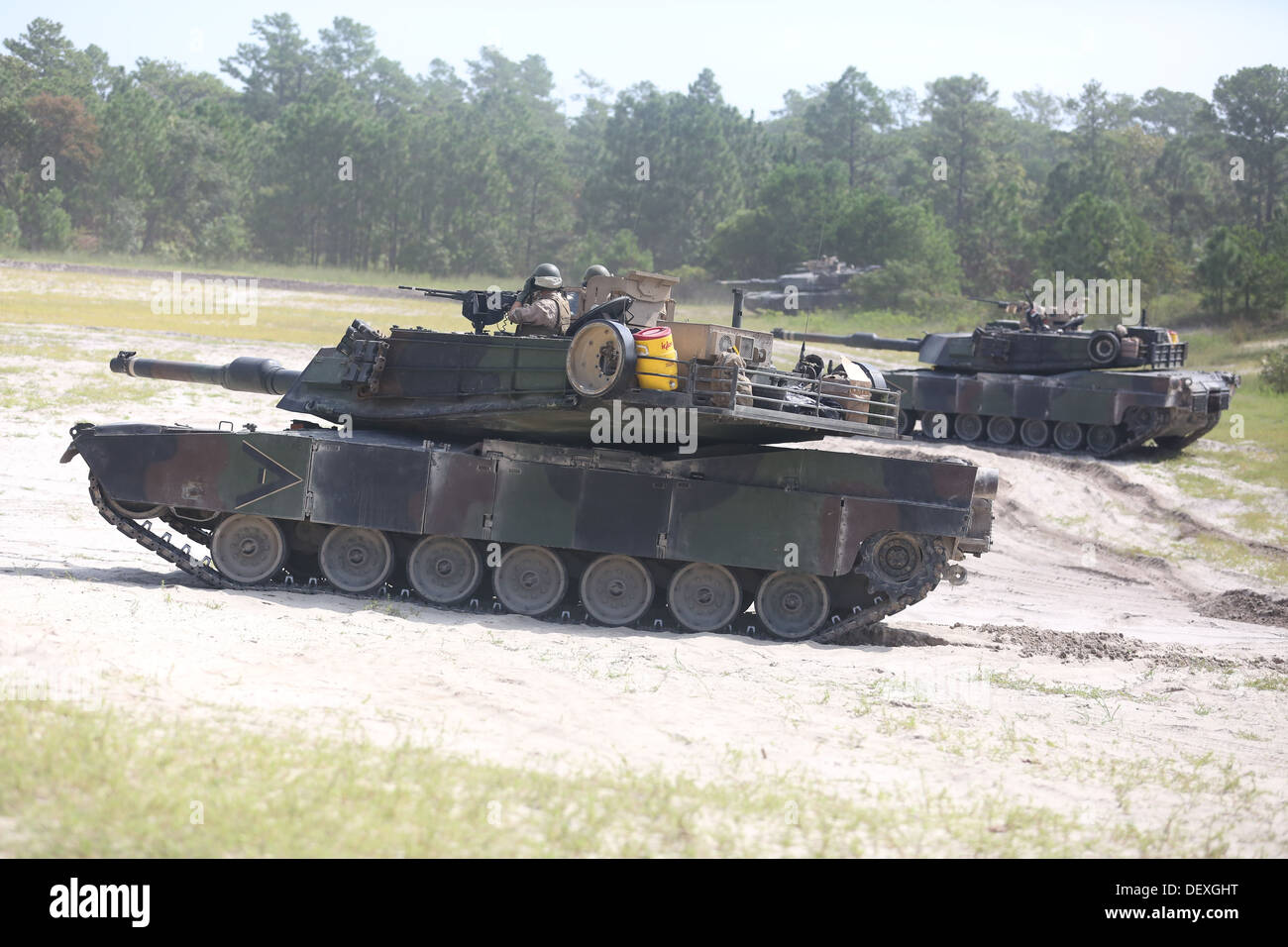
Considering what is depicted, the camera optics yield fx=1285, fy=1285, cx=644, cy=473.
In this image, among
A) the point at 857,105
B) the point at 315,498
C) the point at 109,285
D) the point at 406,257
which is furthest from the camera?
the point at 857,105

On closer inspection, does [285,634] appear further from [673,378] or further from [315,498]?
[673,378]

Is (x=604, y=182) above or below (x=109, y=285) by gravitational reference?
above

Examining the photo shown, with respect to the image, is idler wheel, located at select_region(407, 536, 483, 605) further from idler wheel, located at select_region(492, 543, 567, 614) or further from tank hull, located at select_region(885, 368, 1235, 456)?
tank hull, located at select_region(885, 368, 1235, 456)

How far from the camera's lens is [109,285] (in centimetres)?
5094

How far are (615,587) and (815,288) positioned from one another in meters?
41.3

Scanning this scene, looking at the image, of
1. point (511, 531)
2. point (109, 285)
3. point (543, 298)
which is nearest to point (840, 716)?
point (511, 531)

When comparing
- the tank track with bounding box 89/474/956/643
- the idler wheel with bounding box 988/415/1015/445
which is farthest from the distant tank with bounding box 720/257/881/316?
the tank track with bounding box 89/474/956/643

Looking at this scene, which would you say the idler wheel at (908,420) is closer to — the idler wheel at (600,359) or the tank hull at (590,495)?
the tank hull at (590,495)

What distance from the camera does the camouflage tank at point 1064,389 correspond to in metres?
28.7

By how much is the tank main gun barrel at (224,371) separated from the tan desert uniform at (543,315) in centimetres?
315

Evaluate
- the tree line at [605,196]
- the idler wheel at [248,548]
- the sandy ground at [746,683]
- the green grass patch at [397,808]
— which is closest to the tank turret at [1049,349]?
the sandy ground at [746,683]

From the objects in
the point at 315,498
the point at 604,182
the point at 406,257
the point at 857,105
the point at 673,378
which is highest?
the point at 857,105
